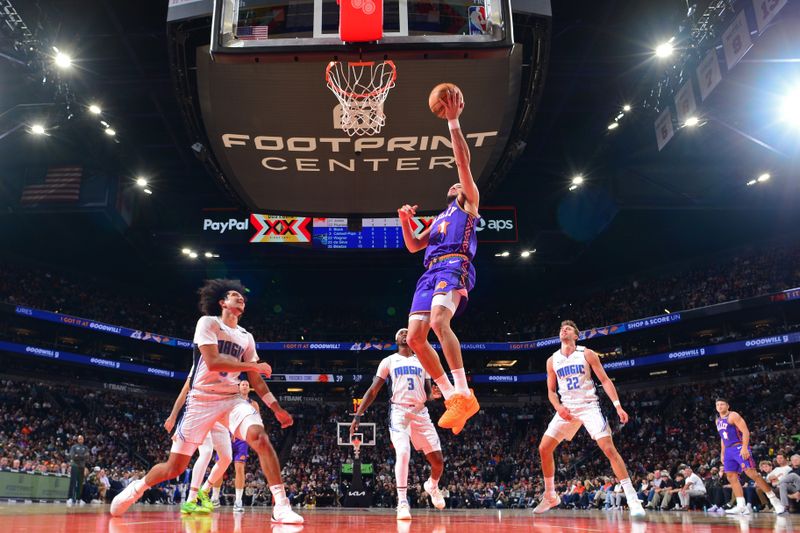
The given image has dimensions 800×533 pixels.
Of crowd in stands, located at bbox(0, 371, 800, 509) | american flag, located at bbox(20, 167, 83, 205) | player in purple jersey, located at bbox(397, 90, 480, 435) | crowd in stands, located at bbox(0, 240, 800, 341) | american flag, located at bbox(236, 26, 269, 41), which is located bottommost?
crowd in stands, located at bbox(0, 371, 800, 509)

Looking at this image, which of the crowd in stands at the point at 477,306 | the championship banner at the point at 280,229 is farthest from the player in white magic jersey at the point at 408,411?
the crowd in stands at the point at 477,306

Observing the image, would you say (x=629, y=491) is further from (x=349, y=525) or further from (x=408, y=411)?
(x=349, y=525)

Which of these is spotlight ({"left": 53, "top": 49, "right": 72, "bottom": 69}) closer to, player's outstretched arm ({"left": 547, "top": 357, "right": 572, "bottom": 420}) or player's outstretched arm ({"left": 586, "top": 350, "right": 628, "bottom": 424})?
player's outstretched arm ({"left": 547, "top": 357, "right": 572, "bottom": 420})

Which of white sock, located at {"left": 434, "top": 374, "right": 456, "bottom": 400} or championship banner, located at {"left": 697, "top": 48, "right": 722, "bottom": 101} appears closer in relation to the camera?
white sock, located at {"left": 434, "top": 374, "right": 456, "bottom": 400}

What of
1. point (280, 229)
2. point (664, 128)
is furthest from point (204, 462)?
point (280, 229)

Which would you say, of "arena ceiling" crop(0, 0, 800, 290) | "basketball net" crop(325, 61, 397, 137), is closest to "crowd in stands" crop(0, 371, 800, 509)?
"arena ceiling" crop(0, 0, 800, 290)

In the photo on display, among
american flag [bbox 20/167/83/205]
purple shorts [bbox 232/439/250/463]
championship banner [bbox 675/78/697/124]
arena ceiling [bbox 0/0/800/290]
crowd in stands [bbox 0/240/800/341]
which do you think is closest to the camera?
purple shorts [bbox 232/439/250/463]

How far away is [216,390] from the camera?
19.6 feet

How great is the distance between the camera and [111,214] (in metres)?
24.3

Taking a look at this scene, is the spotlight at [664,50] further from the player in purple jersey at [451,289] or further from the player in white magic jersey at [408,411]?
the player in purple jersey at [451,289]

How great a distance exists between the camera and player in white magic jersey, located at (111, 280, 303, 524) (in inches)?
224

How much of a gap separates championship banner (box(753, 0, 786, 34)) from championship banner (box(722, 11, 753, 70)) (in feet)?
1.34

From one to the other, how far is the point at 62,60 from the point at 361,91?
12283 millimetres

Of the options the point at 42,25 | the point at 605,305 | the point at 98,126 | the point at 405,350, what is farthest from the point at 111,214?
the point at 605,305
